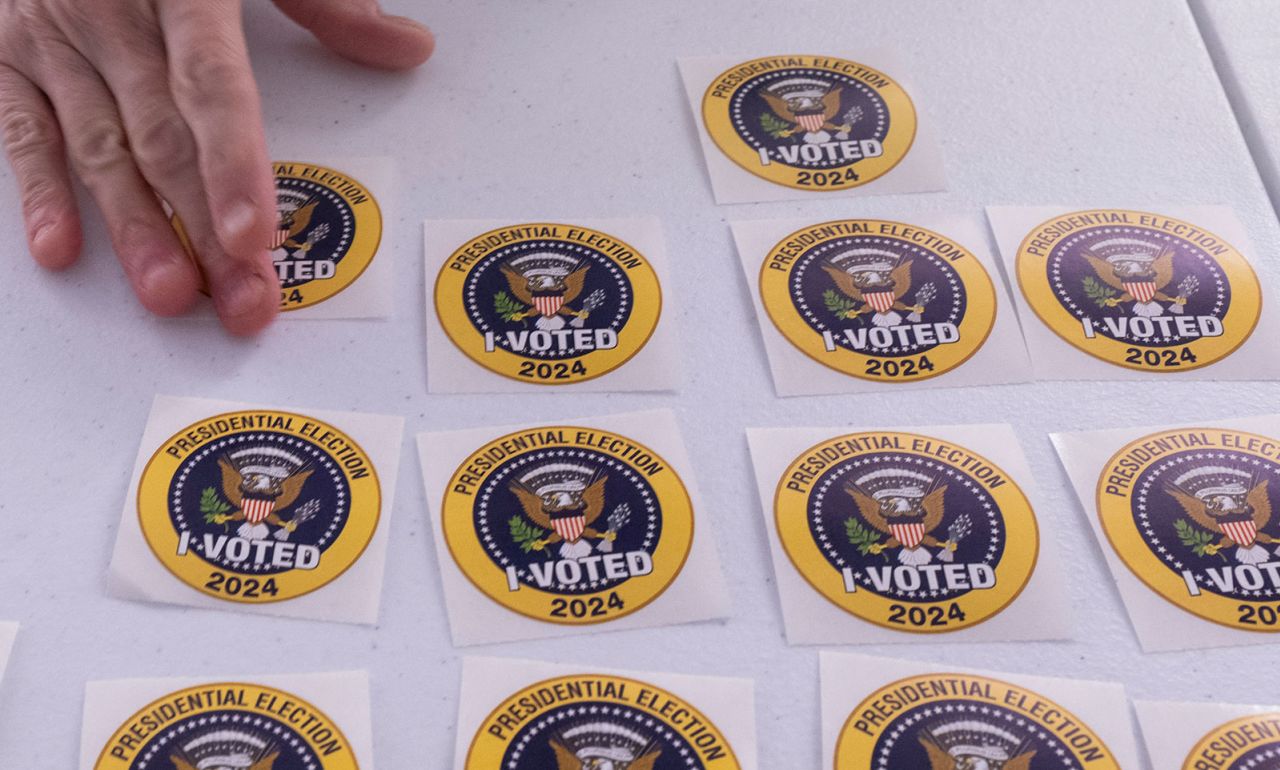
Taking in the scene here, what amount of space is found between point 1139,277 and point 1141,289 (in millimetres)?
12

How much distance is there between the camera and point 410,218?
90cm

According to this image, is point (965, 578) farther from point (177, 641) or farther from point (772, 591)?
point (177, 641)

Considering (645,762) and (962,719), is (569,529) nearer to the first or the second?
(645,762)

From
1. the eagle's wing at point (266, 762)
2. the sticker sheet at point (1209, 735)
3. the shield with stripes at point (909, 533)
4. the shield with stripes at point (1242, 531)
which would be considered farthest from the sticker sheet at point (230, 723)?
the shield with stripes at point (1242, 531)

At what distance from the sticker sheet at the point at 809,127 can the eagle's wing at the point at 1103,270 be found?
0.41ft

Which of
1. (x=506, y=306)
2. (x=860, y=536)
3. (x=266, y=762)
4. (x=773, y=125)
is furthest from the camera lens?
(x=773, y=125)

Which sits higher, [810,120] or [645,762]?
[810,120]

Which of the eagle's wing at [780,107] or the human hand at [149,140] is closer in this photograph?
the human hand at [149,140]

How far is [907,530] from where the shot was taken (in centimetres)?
74

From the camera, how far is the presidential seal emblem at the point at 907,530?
2.34 ft

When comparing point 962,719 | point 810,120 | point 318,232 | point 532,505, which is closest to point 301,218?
point 318,232

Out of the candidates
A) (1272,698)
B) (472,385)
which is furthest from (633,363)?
(1272,698)

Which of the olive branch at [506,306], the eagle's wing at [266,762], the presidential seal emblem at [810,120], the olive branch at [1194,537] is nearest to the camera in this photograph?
the eagle's wing at [266,762]

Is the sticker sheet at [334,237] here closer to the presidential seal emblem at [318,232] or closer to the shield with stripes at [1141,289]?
the presidential seal emblem at [318,232]
